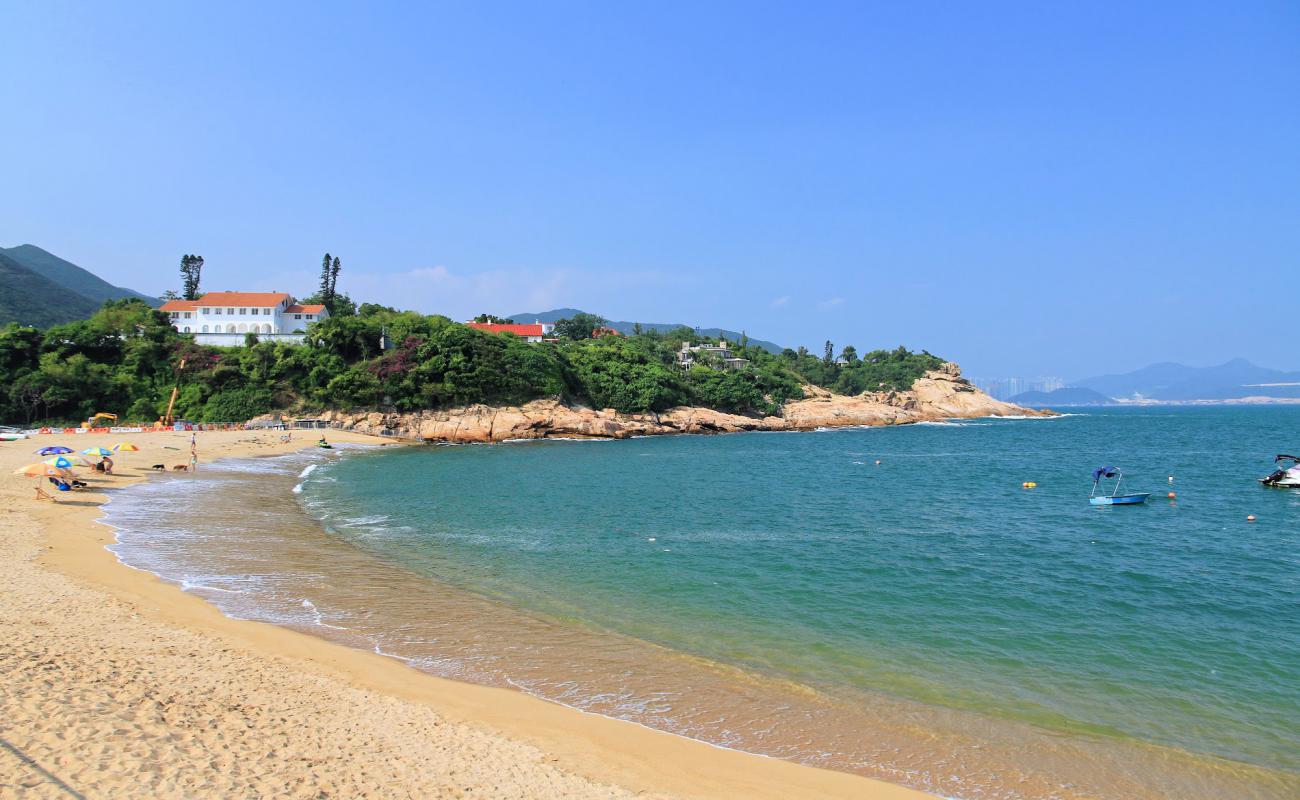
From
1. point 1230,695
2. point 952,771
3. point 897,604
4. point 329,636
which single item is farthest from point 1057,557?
point 329,636

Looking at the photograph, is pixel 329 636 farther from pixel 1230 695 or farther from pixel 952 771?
pixel 1230 695

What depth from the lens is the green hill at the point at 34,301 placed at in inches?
5098

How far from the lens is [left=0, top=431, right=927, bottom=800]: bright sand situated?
6.70 metres

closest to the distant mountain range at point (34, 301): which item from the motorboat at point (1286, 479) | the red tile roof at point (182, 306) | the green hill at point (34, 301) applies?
the green hill at point (34, 301)

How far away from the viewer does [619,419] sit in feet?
251

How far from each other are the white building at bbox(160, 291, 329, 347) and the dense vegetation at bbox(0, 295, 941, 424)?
4.44m

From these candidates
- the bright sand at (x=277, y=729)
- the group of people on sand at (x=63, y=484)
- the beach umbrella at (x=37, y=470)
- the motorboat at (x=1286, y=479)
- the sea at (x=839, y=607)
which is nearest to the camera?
the bright sand at (x=277, y=729)

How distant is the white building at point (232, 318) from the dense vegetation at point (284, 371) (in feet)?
14.6

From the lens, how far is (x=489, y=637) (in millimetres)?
12922

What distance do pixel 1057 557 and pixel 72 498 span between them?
3376 cm

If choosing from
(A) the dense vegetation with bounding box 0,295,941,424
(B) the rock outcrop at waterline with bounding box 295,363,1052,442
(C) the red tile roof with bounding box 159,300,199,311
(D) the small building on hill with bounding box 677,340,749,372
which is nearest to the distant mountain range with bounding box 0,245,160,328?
(C) the red tile roof with bounding box 159,300,199,311

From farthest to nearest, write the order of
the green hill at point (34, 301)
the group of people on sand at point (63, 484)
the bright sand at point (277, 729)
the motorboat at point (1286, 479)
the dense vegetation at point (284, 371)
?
the green hill at point (34, 301)
the dense vegetation at point (284, 371)
the motorboat at point (1286, 479)
the group of people on sand at point (63, 484)
the bright sand at point (277, 729)

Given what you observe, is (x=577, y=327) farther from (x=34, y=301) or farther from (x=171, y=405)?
(x=34, y=301)

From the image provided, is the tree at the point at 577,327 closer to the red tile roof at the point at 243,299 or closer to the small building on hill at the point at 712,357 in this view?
the small building on hill at the point at 712,357
